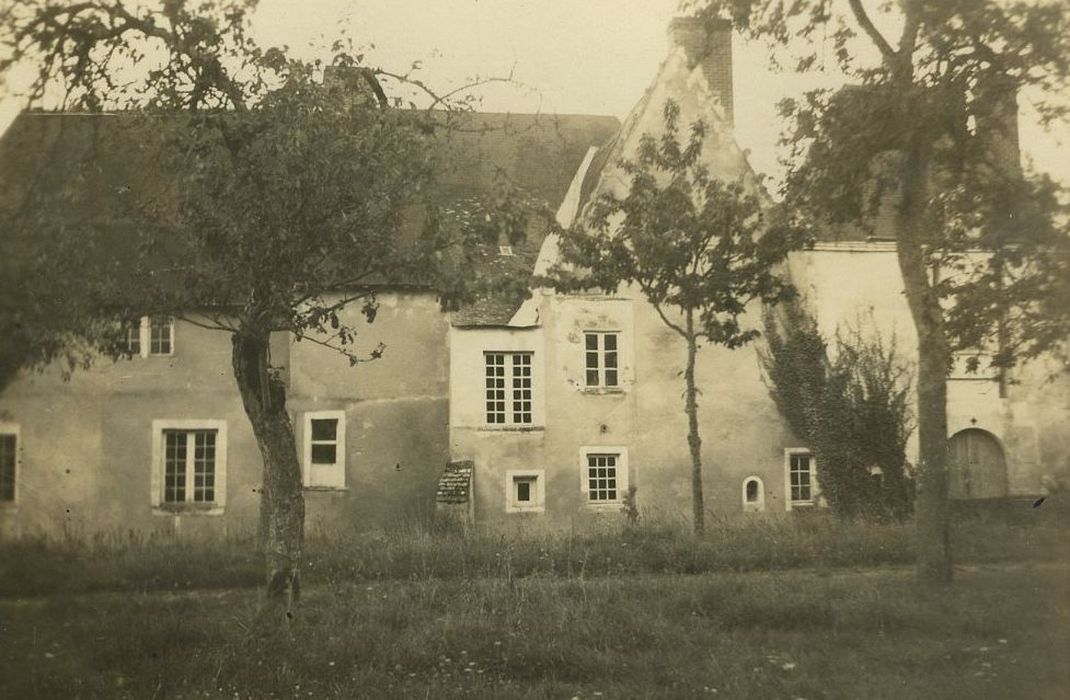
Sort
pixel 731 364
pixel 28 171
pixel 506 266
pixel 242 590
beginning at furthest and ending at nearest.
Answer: pixel 731 364 < pixel 506 266 < pixel 242 590 < pixel 28 171

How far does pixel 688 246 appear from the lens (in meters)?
14.0

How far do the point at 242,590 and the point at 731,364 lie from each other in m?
10.2

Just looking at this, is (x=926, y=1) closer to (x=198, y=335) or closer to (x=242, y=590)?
(x=242, y=590)

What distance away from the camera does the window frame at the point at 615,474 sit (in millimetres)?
16609

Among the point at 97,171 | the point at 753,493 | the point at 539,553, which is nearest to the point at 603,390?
the point at 753,493

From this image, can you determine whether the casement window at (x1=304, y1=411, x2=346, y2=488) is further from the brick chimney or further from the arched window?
the brick chimney

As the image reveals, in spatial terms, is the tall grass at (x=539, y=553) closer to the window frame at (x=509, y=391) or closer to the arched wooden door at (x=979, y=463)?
the arched wooden door at (x=979, y=463)

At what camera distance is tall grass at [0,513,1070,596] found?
988cm

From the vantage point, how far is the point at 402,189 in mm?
8109

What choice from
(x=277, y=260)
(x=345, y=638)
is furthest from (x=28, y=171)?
(x=345, y=638)

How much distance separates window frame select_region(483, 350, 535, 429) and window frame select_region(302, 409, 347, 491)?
114 inches

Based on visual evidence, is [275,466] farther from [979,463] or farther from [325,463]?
[979,463]

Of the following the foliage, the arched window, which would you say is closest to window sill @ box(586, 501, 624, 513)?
the arched window

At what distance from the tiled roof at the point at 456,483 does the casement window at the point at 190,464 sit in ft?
13.5
